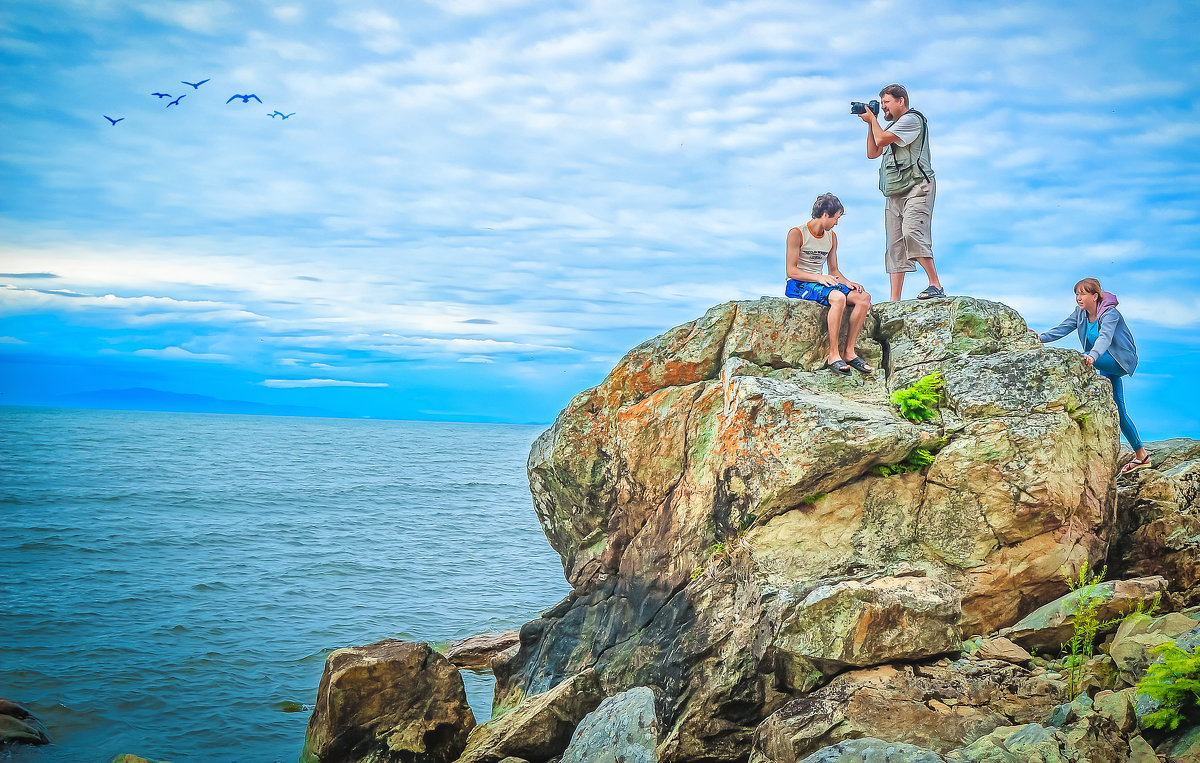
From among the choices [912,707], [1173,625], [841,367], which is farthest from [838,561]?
[1173,625]

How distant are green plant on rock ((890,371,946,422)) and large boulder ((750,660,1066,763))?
125 inches

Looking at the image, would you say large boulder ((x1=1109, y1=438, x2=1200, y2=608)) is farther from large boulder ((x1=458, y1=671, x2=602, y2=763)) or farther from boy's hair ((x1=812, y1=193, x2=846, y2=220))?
large boulder ((x1=458, y1=671, x2=602, y2=763))

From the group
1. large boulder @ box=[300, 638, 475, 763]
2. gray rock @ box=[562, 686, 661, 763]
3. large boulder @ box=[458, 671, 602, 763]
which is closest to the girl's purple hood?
gray rock @ box=[562, 686, 661, 763]

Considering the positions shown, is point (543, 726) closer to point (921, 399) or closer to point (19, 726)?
point (921, 399)

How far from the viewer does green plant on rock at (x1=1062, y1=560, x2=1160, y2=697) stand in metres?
6.95

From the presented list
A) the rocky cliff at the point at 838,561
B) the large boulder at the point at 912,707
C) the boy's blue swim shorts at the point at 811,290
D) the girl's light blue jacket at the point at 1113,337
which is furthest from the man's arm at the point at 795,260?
the large boulder at the point at 912,707

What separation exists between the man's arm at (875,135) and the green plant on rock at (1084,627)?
6997 millimetres

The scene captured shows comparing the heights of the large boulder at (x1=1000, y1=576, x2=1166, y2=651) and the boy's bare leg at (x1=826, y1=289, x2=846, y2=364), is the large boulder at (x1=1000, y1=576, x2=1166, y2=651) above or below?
below

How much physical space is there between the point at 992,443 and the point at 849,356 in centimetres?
248

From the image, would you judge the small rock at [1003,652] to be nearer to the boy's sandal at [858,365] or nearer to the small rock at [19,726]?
the boy's sandal at [858,365]

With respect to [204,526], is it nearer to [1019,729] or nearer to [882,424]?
[882,424]

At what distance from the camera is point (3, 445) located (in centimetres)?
6544

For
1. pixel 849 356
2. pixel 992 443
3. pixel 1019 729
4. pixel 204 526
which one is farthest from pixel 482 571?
pixel 1019 729

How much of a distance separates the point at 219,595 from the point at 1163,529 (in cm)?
2037
